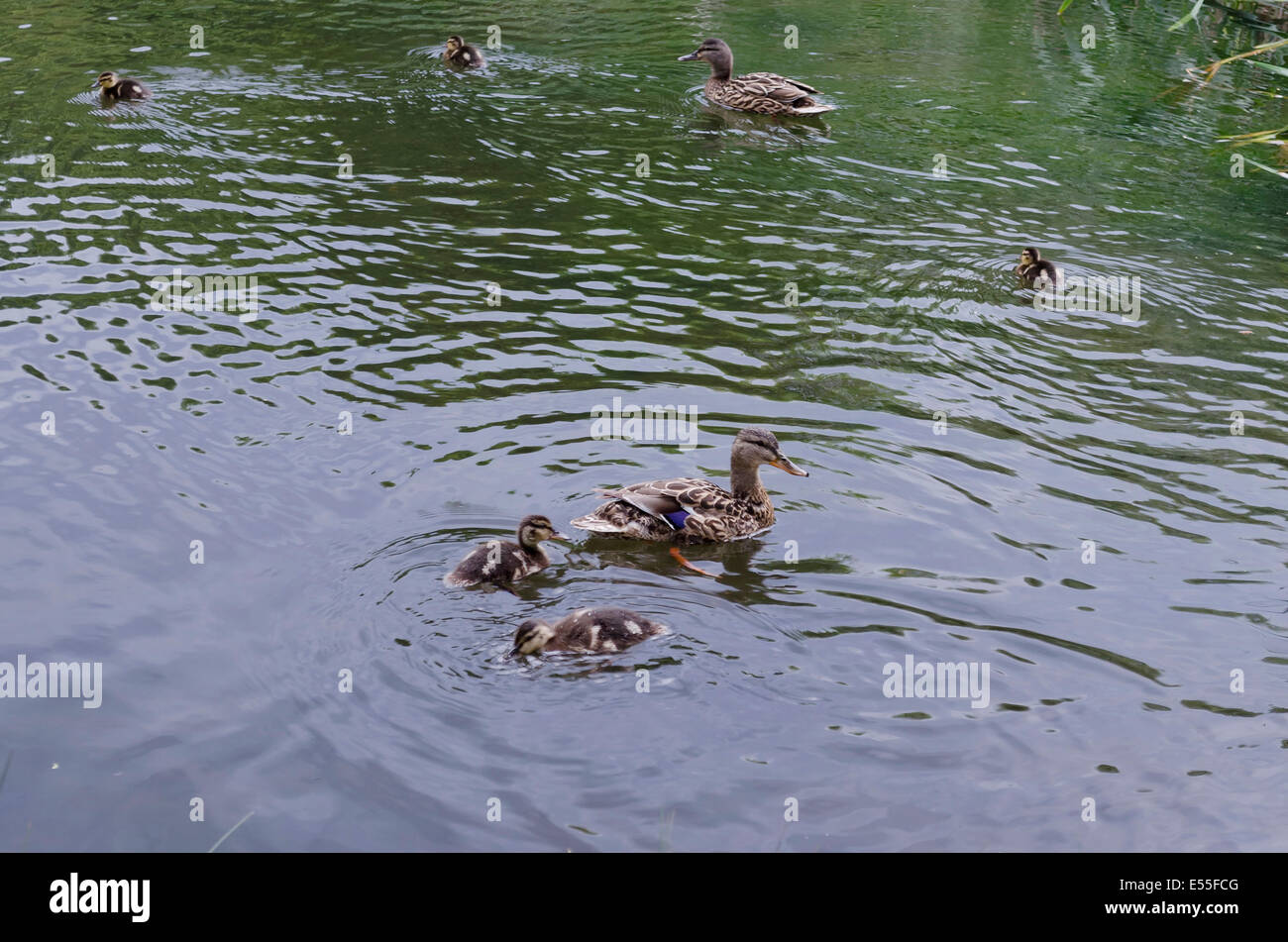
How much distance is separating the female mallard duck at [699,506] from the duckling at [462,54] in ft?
36.2

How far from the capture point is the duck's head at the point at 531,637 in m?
7.46

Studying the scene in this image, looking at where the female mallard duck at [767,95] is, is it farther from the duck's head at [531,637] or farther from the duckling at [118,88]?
the duck's head at [531,637]

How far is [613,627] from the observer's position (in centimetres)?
766

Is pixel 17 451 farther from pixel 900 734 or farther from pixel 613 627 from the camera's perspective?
pixel 900 734

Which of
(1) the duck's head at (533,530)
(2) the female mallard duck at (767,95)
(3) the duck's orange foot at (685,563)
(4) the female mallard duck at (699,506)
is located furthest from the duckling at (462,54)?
(1) the duck's head at (533,530)

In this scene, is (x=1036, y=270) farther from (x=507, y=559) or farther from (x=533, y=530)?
(x=507, y=559)

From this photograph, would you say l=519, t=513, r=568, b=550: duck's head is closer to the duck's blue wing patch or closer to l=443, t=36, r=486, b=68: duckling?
the duck's blue wing patch

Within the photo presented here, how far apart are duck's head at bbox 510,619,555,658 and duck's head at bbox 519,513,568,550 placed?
109 cm

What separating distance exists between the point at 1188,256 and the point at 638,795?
9.99 meters

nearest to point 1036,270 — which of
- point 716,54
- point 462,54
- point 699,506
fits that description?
point 699,506

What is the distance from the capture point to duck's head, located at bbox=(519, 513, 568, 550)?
852cm

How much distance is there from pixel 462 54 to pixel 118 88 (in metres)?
4.62
